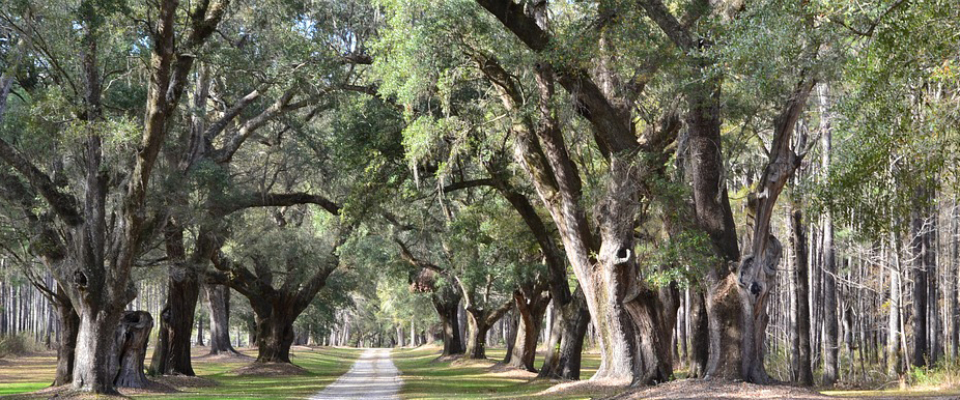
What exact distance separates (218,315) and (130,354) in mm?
22855

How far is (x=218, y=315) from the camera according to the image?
42719mm

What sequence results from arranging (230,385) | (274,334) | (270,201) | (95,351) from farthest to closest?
→ (274,334) → (230,385) → (270,201) → (95,351)

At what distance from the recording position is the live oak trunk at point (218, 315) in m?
41.8

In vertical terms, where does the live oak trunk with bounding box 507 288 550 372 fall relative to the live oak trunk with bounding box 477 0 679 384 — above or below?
below

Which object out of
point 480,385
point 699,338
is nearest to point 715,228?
point 699,338

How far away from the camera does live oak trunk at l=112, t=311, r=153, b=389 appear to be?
20.2m

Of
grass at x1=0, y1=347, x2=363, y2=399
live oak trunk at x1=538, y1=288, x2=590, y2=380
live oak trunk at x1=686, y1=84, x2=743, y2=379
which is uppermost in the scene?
live oak trunk at x1=686, y1=84, x2=743, y2=379

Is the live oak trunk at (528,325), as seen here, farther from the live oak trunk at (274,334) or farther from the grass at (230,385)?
the live oak trunk at (274,334)

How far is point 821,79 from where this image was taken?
12.2 metres

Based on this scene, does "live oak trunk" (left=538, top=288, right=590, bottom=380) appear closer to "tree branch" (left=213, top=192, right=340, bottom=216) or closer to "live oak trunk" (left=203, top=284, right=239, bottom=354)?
"tree branch" (left=213, top=192, right=340, bottom=216)

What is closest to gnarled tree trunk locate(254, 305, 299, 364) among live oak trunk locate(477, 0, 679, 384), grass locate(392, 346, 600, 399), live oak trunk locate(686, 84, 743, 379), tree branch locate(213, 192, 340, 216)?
grass locate(392, 346, 600, 399)

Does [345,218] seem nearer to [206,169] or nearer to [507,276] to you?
[206,169]

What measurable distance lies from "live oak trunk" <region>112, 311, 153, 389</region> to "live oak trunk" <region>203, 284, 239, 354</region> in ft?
65.9

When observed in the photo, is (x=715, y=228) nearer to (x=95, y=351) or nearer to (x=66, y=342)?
(x=95, y=351)
